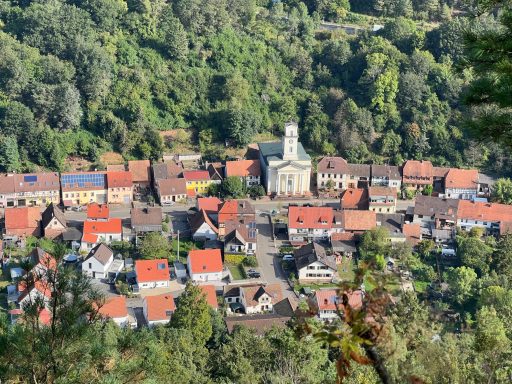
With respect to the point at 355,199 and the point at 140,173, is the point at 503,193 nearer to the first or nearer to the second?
the point at 355,199

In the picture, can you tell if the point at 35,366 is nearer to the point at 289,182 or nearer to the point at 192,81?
the point at 289,182

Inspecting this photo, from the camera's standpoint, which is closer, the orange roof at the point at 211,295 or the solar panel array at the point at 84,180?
the orange roof at the point at 211,295

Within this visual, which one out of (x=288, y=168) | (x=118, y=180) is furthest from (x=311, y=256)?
(x=118, y=180)

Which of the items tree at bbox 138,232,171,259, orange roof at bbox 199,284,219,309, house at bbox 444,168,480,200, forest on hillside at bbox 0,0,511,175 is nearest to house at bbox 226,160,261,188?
forest on hillside at bbox 0,0,511,175

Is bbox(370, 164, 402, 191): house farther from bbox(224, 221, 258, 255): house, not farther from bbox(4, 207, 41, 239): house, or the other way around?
bbox(4, 207, 41, 239): house

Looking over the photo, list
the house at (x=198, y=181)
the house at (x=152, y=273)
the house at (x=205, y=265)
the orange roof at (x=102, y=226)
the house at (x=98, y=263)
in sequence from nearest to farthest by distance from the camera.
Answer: the house at (x=152, y=273) → the house at (x=98, y=263) → the house at (x=205, y=265) → the orange roof at (x=102, y=226) → the house at (x=198, y=181)

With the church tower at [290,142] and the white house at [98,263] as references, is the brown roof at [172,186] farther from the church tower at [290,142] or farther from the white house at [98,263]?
the white house at [98,263]

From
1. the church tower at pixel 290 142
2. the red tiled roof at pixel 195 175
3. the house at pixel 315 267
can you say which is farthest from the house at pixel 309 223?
the red tiled roof at pixel 195 175
